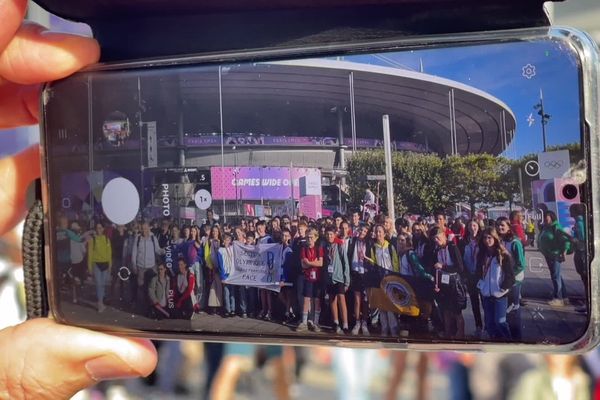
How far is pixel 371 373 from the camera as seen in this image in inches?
→ 30.5

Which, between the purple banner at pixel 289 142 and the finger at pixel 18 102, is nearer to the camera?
the purple banner at pixel 289 142

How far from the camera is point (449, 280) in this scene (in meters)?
0.34

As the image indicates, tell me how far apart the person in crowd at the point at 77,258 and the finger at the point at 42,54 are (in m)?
0.12

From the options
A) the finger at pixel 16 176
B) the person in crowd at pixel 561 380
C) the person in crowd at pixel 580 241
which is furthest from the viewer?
the person in crowd at pixel 561 380

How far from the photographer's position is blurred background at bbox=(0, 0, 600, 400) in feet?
2.36

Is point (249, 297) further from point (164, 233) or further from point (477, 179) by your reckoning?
point (477, 179)

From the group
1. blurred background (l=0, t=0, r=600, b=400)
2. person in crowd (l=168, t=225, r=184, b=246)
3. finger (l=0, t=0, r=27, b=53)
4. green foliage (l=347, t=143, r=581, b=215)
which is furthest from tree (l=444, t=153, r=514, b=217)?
blurred background (l=0, t=0, r=600, b=400)

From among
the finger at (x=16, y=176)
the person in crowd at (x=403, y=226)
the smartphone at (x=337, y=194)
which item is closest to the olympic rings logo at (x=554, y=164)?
the smartphone at (x=337, y=194)

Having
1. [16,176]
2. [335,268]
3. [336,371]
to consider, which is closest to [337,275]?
[335,268]

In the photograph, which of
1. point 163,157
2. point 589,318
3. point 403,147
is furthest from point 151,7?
point 589,318

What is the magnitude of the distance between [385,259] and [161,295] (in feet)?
0.60

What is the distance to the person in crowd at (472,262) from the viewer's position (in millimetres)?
335

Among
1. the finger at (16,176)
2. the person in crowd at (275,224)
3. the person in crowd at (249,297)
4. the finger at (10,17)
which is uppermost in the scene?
the finger at (10,17)

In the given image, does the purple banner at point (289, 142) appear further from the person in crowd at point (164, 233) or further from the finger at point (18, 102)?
the finger at point (18, 102)
